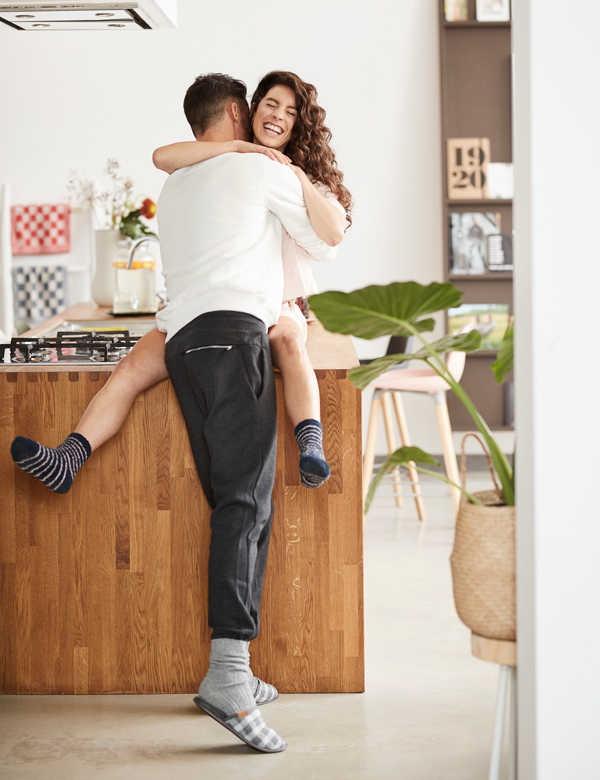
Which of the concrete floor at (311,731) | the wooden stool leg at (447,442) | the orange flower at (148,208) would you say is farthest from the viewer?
the orange flower at (148,208)

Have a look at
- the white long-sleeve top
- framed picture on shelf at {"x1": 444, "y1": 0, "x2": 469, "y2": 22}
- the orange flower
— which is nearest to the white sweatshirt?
the white long-sleeve top

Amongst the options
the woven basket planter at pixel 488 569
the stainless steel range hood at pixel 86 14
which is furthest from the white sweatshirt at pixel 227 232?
the woven basket planter at pixel 488 569

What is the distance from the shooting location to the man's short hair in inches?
92.7

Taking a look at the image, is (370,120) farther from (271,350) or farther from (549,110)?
(549,110)

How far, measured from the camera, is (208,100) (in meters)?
2.36

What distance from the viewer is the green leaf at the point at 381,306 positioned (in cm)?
151

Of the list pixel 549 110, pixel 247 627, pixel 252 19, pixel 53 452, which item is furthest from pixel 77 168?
pixel 549 110

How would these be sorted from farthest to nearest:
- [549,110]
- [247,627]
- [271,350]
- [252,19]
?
1. [252,19]
2. [271,350]
3. [247,627]
4. [549,110]

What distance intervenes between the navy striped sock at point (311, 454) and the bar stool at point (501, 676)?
23.0 inches

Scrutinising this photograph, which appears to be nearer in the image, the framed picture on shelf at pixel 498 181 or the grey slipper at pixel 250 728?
the grey slipper at pixel 250 728

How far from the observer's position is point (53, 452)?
2.07 m

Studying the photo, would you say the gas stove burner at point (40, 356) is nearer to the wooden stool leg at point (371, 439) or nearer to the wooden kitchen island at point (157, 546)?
the wooden kitchen island at point (157, 546)

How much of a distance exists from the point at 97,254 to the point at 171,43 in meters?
A: 1.48

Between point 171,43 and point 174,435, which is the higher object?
point 171,43
